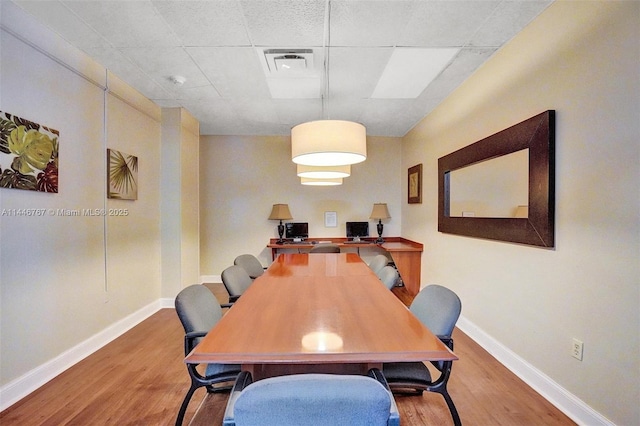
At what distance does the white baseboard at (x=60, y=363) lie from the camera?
201 centimetres

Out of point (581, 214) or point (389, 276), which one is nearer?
point (581, 214)

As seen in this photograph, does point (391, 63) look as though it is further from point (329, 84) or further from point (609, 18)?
point (609, 18)

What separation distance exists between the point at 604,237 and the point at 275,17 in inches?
101

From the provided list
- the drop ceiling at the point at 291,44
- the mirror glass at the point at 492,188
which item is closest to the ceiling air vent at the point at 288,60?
the drop ceiling at the point at 291,44

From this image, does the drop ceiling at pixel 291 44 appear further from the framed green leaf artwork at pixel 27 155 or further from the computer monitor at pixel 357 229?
the computer monitor at pixel 357 229

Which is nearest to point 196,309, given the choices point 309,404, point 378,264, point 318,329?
point 318,329

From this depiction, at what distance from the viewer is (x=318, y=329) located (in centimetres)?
143

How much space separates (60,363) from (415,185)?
463cm

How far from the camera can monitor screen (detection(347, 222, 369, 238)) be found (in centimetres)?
552

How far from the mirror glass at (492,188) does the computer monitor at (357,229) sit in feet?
6.92

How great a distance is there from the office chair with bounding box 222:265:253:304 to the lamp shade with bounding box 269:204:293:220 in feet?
7.85

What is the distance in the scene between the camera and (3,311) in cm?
199

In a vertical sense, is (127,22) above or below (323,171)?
above

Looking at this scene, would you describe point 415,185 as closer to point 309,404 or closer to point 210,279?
point 210,279
